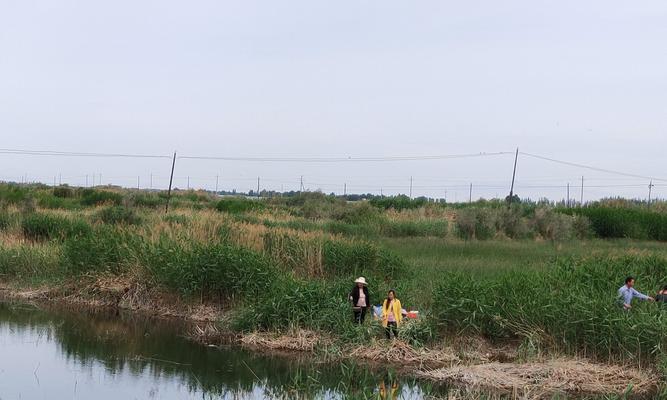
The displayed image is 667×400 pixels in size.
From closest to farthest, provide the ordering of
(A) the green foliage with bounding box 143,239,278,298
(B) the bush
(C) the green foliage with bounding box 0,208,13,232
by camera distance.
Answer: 1. (A) the green foliage with bounding box 143,239,278,298
2. (C) the green foliage with bounding box 0,208,13,232
3. (B) the bush

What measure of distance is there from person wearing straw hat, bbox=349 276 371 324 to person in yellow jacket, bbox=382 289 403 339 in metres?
0.56

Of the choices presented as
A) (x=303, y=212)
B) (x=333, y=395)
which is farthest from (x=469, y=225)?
(x=333, y=395)

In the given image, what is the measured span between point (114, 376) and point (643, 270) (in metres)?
12.1

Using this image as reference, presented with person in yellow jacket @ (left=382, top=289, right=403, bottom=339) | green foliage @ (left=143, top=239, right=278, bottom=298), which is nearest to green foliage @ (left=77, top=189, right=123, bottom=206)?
green foliage @ (left=143, top=239, right=278, bottom=298)

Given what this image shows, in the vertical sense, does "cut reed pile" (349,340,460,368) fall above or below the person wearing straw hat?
below

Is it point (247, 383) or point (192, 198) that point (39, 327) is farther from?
point (192, 198)

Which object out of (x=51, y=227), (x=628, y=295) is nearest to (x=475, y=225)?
(x=51, y=227)

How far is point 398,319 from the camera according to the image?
1465 cm

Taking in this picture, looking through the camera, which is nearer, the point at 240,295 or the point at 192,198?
the point at 240,295

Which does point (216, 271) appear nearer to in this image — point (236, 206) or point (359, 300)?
point (359, 300)

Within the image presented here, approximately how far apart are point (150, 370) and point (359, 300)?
405 cm

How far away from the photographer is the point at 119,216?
30609mm

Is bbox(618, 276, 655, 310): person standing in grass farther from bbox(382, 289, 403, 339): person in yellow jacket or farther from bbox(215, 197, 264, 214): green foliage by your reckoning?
bbox(215, 197, 264, 214): green foliage

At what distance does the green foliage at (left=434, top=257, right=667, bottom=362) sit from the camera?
13047 mm
